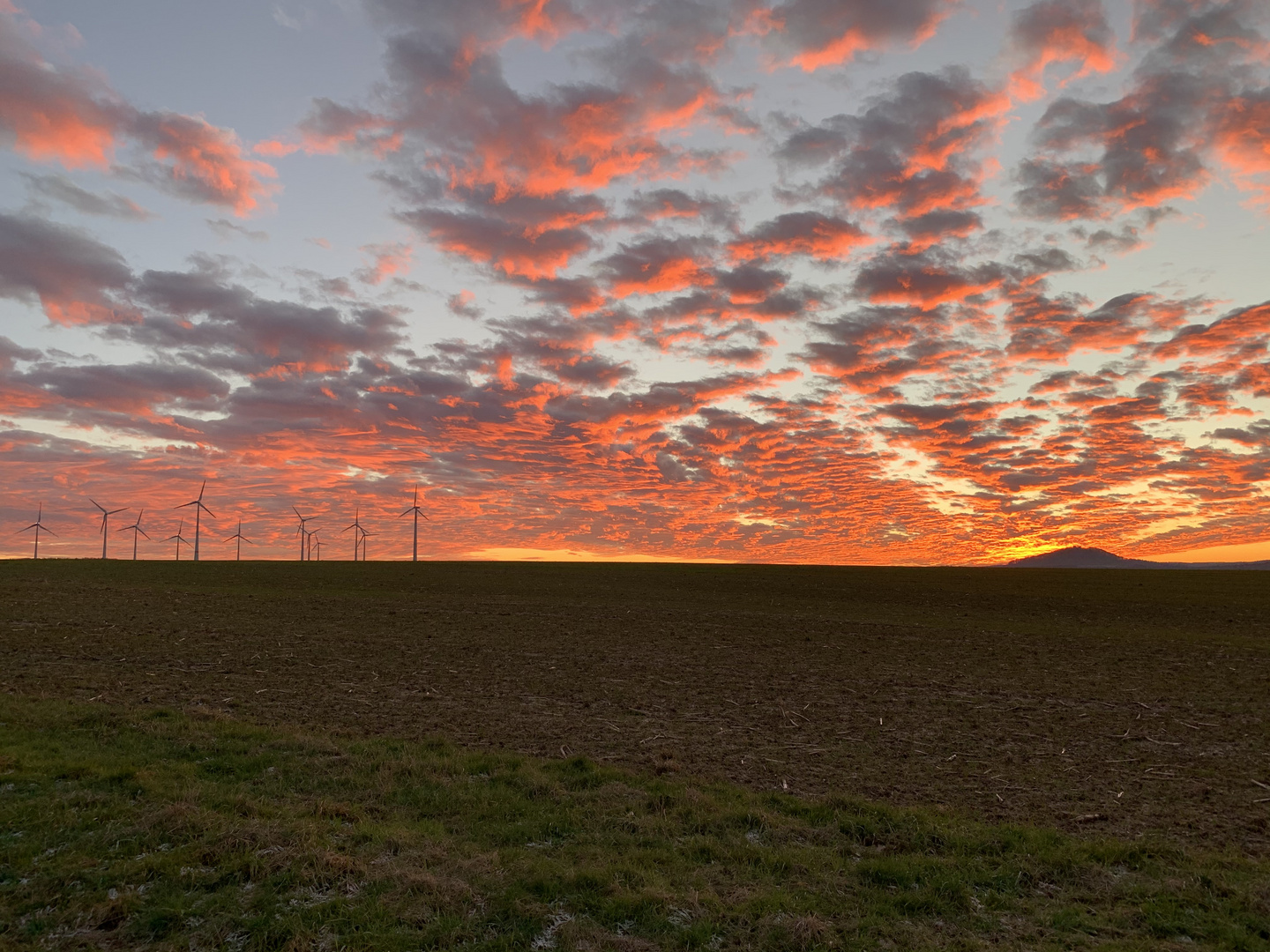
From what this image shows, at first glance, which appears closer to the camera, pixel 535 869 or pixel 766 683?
pixel 535 869

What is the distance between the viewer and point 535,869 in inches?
378

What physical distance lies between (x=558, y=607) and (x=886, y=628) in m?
20.9

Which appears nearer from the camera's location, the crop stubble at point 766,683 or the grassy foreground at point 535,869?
the grassy foreground at point 535,869

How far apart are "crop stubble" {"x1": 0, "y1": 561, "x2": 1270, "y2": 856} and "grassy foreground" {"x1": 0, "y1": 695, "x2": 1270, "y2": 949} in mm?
2098

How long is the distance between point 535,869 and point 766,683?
16.4 meters

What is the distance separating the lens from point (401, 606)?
153 feet

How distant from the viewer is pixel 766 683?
24828mm

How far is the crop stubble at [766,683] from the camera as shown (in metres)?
14.8

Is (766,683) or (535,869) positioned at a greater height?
(535,869)

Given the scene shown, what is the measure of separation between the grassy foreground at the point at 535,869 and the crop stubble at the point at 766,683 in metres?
2.10

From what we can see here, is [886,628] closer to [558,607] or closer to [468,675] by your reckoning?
[558,607]

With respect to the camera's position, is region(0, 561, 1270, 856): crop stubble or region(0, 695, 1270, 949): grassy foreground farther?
region(0, 561, 1270, 856): crop stubble

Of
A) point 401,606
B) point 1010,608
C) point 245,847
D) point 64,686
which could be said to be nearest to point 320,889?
point 245,847

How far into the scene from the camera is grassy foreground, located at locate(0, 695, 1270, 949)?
8.20 m
